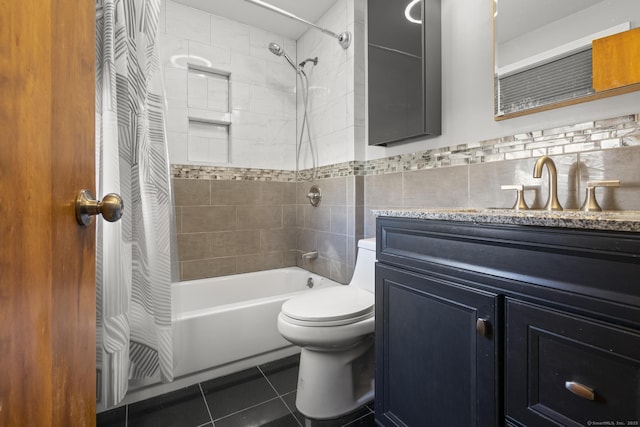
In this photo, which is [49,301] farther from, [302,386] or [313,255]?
[313,255]

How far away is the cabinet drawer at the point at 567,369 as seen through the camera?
0.59 metres

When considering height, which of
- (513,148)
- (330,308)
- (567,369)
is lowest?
(330,308)

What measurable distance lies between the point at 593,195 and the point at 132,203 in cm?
182

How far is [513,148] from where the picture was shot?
49.9 inches

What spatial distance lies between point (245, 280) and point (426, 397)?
176cm

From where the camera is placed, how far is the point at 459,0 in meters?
1.49

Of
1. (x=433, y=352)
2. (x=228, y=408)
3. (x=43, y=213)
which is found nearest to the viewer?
(x=43, y=213)

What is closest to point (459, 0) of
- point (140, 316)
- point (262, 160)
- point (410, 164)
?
point (410, 164)

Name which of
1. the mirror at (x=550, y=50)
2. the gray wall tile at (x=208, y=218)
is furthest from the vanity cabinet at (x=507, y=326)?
the gray wall tile at (x=208, y=218)

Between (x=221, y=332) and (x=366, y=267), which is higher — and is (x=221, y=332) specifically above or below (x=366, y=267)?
below

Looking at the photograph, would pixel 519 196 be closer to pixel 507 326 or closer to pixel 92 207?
pixel 507 326

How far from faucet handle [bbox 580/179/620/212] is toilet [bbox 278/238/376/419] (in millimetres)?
910

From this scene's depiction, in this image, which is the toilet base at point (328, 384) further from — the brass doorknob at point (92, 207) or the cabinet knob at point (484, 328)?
the brass doorknob at point (92, 207)

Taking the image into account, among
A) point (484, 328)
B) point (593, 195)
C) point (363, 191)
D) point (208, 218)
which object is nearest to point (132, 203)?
point (208, 218)
